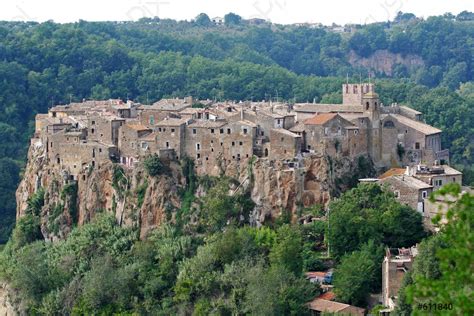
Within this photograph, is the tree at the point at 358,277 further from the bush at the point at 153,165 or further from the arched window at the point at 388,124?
the bush at the point at 153,165

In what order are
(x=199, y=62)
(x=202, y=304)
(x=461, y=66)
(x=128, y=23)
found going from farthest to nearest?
(x=128, y=23), (x=461, y=66), (x=199, y=62), (x=202, y=304)

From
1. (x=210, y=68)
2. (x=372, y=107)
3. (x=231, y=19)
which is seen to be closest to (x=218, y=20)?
(x=231, y=19)

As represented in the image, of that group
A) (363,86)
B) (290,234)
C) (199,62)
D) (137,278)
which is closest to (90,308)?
(137,278)

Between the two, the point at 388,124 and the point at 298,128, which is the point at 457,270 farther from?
the point at 388,124

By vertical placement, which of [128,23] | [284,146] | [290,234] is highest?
[128,23]

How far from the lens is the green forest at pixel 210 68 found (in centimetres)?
7194

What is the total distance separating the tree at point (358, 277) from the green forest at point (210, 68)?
9.87 metres

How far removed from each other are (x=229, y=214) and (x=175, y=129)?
4141 mm

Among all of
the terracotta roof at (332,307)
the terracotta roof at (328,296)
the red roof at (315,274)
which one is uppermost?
the red roof at (315,274)

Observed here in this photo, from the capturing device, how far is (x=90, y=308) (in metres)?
44.9

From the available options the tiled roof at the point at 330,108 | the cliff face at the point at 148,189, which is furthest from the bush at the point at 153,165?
the tiled roof at the point at 330,108

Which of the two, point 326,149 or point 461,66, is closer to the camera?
point 326,149

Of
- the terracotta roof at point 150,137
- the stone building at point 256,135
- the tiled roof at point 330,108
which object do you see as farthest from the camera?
the tiled roof at point 330,108

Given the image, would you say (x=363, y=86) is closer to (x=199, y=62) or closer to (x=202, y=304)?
(x=202, y=304)
